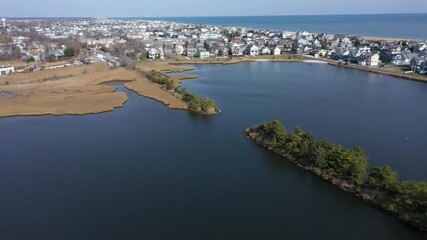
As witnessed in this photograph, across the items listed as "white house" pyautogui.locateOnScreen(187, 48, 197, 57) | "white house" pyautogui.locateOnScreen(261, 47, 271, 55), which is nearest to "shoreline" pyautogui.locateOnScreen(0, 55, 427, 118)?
"white house" pyautogui.locateOnScreen(187, 48, 197, 57)

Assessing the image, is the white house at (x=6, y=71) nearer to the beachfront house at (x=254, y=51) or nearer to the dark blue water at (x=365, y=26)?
the beachfront house at (x=254, y=51)

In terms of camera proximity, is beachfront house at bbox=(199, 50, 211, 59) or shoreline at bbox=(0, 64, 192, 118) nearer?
shoreline at bbox=(0, 64, 192, 118)

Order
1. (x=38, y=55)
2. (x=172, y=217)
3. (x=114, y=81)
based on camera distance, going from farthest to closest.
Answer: (x=38, y=55), (x=114, y=81), (x=172, y=217)

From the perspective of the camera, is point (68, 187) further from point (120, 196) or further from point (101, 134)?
point (101, 134)

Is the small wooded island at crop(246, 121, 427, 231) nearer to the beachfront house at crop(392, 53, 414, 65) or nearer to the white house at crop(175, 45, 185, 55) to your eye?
the beachfront house at crop(392, 53, 414, 65)

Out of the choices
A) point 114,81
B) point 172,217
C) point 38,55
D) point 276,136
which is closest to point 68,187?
point 172,217

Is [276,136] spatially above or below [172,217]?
above

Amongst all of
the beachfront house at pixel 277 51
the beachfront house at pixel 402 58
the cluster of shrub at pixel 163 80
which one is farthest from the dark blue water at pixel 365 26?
the cluster of shrub at pixel 163 80
